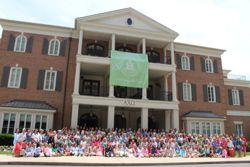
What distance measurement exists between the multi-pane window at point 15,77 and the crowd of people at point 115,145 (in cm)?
708

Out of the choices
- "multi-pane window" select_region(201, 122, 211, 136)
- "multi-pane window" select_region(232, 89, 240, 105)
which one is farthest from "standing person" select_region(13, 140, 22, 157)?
"multi-pane window" select_region(232, 89, 240, 105)

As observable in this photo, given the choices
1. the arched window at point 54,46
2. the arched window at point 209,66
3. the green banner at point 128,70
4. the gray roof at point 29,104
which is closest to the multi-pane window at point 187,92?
the arched window at point 209,66

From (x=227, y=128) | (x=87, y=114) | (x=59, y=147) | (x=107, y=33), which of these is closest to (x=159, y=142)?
(x=59, y=147)

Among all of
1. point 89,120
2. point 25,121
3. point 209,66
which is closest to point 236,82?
point 209,66

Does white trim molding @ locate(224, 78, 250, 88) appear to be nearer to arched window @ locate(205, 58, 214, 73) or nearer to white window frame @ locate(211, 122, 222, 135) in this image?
arched window @ locate(205, 58, 214, 73)

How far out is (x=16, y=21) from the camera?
73.0ft

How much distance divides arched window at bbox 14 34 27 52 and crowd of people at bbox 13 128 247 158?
988 cm

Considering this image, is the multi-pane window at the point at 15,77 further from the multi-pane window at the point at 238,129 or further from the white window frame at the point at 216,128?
the multi-pane window at the point at 238,129

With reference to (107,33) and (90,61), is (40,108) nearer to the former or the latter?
(90,61)

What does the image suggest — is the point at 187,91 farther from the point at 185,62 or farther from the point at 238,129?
the point at 238,129

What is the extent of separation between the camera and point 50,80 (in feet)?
73.3

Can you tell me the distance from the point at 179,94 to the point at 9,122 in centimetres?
1739

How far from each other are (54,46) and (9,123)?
28.6 ft

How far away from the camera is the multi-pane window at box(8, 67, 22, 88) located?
2139 cm
